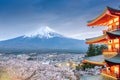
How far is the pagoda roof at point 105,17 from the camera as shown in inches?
449

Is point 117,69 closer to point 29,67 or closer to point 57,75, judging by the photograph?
point 57,75

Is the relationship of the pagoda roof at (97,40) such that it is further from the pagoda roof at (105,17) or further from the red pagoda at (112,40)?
the pagoda roof at (105,17)

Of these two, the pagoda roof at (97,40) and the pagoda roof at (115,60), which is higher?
the pagoda roof at (97,40)

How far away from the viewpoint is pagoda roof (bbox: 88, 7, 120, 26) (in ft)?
37.4

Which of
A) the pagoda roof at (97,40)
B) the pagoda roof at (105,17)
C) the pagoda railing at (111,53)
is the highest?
the pagoda roof at (105,17)

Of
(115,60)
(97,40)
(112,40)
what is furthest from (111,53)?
(97,40)

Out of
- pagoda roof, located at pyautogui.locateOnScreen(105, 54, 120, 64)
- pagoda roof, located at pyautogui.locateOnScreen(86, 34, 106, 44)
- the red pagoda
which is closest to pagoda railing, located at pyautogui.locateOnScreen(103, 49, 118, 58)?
the red pagoda

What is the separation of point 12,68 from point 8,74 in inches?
73.4

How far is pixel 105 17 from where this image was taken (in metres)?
13.0

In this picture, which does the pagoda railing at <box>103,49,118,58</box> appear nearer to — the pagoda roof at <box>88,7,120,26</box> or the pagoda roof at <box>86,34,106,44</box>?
the pagoda roof at <box>86,34,106,44</box>

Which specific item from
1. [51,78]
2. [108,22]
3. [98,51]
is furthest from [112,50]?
[98,51]

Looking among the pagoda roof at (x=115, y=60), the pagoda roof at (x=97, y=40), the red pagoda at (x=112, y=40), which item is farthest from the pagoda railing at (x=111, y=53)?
the pagoda roof at (x=97, y=40)

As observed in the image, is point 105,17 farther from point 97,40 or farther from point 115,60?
point 115,60

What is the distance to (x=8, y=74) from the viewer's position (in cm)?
2130
